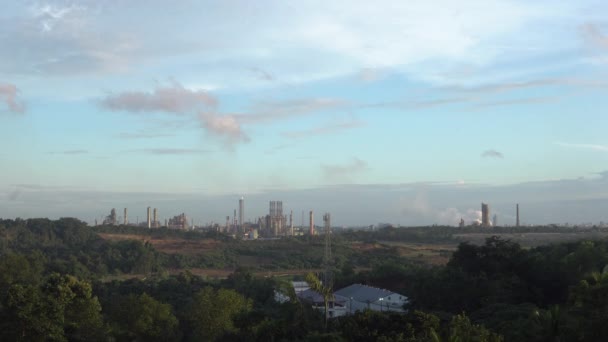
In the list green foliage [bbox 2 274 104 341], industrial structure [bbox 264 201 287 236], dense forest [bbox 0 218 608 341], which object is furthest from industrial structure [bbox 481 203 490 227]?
green foliage [bbox 2 274 104 341]

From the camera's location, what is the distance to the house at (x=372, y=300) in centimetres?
4306

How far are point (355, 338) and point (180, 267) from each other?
63343mm

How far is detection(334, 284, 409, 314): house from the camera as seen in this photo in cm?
4306

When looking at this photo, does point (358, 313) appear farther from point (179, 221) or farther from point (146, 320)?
point (179, 221)

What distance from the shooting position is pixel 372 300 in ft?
144

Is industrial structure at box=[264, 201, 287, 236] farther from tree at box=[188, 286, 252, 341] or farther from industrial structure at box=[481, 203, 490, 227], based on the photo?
tree at box=[188, 286, 252, 341]

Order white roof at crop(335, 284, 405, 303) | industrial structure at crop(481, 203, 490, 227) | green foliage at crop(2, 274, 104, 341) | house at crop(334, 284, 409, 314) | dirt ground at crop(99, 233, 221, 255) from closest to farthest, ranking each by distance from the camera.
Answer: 1. green foliage at crop(2, 274, 104, 341)
2. house at crop(334, 284, 409, 314)
3. white roof at crop(335, 284, 405, 303)
4. dirt ground at crop(99, 233, 221, 255)
5. industrial structure at crop(481, 203, 490, 227)

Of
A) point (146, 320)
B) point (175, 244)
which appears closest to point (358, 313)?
point (146, 320)

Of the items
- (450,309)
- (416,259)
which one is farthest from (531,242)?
(450,309)

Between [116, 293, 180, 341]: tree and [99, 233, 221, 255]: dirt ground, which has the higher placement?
[99, 233, 221, 255]: dirt ground

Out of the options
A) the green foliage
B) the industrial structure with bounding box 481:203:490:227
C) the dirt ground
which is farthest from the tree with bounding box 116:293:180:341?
the industrial structure with bounding box 481:203:490:227

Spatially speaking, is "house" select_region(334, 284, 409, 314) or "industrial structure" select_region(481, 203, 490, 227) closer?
"house" select_region(334, 284, 409, 314)

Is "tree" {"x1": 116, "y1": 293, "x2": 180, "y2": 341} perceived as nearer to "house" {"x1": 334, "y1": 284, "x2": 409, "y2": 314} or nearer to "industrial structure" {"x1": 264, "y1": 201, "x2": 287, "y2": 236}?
"house" {"x1": 334, "y1": 284, "x2": 409, "y2": 314}

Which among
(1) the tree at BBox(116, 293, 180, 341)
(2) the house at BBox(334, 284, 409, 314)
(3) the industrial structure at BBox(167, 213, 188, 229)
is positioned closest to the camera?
(1) the tree at BBox(116, 293, 180, 341)
